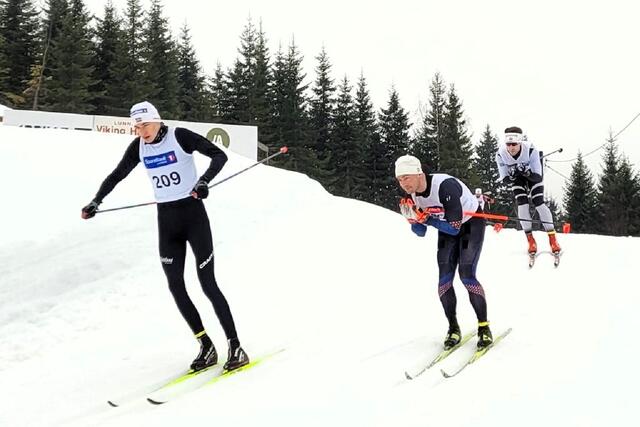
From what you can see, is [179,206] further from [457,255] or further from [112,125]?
[112,125]

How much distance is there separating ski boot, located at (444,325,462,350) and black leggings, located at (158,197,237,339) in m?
1.81

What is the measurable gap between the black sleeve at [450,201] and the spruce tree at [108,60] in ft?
117

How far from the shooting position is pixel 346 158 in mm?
43031

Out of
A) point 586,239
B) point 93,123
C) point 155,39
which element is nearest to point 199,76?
point 155,39

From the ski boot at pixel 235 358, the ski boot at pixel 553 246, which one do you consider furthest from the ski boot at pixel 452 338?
the ski boot at pixel 553 246

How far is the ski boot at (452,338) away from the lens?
454 centimetres

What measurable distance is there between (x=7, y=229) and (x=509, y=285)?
628cm

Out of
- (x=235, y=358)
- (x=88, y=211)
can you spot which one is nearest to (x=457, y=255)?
(x=235, y=358)

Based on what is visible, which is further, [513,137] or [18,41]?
[18,41]

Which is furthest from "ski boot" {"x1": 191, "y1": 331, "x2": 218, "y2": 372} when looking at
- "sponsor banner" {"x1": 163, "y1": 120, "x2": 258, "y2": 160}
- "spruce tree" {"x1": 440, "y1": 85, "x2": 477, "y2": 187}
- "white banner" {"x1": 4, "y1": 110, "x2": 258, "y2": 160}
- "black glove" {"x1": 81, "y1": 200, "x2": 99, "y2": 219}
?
"spruce tree" {"x1": 440, "y1": 85, "x2": 477, "y2": 187}

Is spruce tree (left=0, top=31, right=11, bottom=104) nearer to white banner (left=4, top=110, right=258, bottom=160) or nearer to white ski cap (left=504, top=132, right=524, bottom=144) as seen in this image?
white banner (left=4, top=110, right=258, bottom=160)

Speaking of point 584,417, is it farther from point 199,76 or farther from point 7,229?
point 199,76

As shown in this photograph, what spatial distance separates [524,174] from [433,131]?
37.6m

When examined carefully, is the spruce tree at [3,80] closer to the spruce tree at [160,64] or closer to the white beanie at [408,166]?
the spruce tree at [160,64]
